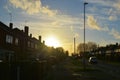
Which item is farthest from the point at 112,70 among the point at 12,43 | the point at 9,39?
the point at 12,43

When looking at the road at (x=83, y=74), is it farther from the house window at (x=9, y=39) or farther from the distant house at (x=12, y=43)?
the house window at (x=9, y=39)

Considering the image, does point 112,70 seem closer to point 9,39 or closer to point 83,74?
point 83,74

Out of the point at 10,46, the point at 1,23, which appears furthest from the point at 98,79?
the point at 10,46

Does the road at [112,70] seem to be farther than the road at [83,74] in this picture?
Yes

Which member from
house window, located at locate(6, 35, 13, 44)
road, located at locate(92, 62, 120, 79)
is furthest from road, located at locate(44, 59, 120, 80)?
house window, located at locate(6, 35, 13, 44)

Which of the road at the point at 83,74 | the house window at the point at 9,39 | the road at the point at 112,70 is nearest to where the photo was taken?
the road at the point at 83,74

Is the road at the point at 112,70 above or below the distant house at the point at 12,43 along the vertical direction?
below

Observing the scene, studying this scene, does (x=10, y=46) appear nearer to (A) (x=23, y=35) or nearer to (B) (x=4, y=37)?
(B) (x=4, y=37)

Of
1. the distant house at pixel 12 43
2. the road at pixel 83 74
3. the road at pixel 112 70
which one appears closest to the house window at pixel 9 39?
the distant house at pixel 12 43

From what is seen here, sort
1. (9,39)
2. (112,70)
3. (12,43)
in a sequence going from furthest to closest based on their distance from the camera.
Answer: (12,43)
(9,39)
(112,70)

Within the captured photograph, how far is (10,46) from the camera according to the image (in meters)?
54.8

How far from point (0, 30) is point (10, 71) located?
34.4 m

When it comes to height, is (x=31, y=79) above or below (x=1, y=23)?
below

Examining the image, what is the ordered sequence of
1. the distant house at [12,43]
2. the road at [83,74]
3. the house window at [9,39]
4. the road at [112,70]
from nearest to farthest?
the road at [83,74]
the road at [112,70]
the distant house at [12,43]
the house window at [9,39]
